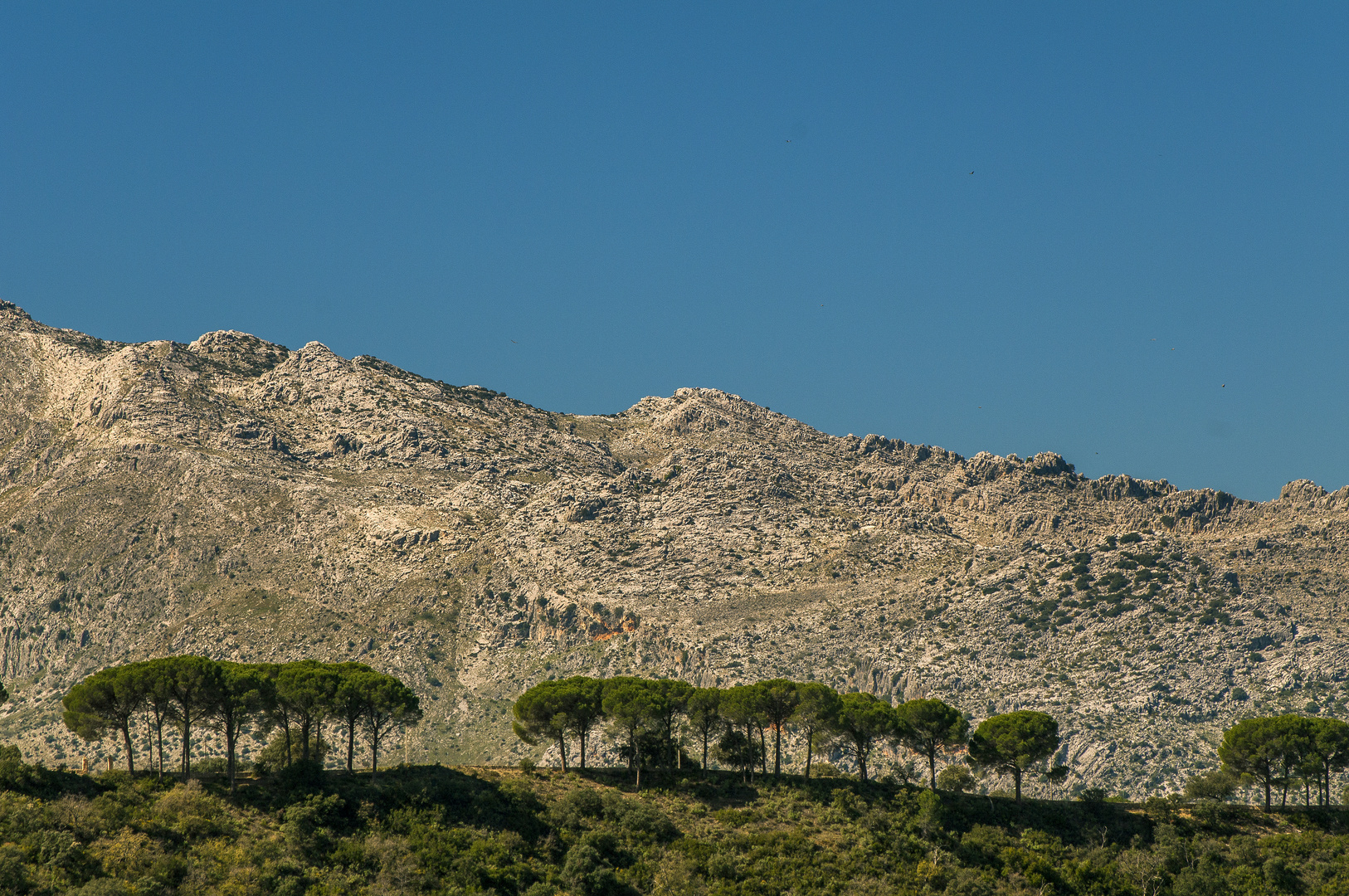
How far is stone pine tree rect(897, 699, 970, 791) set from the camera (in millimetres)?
115812

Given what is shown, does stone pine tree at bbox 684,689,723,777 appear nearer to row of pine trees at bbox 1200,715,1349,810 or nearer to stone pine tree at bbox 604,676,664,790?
stone pine tree at bbox 604,676,664,790

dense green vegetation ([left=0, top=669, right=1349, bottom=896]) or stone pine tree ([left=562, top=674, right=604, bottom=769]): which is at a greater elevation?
stone pine tree ([left=562, top=674, right=604, bottom=769])

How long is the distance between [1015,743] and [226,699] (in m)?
69.0

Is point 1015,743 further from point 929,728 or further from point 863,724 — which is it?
point 863,724

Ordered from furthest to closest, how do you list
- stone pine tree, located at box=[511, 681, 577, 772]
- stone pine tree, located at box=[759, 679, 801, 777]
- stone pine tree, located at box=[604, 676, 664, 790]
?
stone pine tree, located at box=[759, 679, 801, 777] < stone pine tree, located at box=[511, 681, 577, 772] < stone pine tree, located at box=[604, 676, 664, 790]

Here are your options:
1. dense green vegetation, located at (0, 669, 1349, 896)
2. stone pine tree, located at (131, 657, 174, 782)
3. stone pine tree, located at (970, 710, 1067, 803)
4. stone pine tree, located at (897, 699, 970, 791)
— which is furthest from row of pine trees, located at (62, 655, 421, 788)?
stone pine tree, located at (970, 710, 1067, 803)

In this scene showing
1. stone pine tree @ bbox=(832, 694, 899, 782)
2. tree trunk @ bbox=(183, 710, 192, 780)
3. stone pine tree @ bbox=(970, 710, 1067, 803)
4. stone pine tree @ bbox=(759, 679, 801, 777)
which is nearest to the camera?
tree trunk @ bbox=(183, 710, 192, 780)

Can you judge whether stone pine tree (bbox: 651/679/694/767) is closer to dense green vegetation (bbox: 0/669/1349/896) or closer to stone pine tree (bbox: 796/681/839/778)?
dense green vegetation (bbox: 0/669/1349/896)

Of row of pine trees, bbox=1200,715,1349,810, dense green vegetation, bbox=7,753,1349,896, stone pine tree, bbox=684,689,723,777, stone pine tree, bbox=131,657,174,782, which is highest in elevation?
stone pine tree, bbox=131,657,174,782

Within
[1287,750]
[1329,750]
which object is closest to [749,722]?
[1287,750]

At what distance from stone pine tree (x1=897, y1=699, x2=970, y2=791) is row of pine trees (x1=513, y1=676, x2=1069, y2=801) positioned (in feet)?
0.30

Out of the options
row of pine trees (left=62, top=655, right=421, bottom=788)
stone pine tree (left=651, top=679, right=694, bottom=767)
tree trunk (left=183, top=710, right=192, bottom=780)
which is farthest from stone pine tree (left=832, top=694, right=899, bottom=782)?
tree trunk (left=183, top=710, right=192, bottom=780)

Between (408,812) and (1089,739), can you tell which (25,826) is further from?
(1089,739)

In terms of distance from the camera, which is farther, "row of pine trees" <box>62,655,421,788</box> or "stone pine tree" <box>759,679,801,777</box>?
"stone pine tree" <box>759,679,801,777</box>
